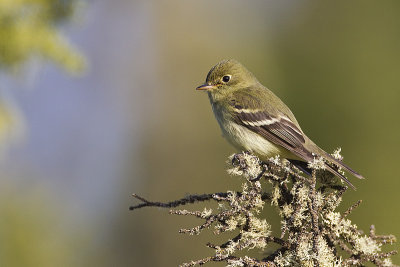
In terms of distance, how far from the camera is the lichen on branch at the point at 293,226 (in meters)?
2.62

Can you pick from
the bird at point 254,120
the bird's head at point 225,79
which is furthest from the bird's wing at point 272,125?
the bird's head at point 225,79

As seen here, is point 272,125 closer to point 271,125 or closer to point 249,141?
point 271,125

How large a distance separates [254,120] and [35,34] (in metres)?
2.00

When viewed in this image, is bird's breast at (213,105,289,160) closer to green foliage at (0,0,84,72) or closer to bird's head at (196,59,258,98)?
bird's head at (196,59,258,98)

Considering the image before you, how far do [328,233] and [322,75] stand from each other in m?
7.99

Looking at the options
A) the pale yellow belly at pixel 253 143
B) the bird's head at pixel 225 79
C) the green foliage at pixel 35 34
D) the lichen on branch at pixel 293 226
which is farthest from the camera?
the bird's head at pixel 225 79

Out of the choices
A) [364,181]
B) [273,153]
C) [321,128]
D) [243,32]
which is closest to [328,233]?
[273,153]

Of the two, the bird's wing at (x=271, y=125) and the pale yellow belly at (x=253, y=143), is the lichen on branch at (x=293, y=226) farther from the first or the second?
the pale yellow belly at (x=253, y=143)

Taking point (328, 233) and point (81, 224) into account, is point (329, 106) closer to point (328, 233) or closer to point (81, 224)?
point (81, 224)

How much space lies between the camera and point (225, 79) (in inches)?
229

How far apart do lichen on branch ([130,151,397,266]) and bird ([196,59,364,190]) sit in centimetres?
128

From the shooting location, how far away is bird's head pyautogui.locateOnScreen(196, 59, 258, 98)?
18.9 feet

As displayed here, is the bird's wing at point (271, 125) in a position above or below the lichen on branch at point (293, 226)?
above

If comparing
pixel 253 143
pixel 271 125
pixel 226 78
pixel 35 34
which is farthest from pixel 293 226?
pixel 226 78
